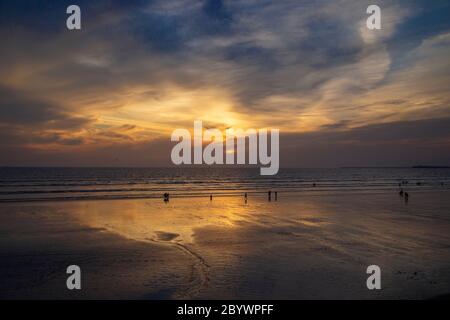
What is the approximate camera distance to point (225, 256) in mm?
16078

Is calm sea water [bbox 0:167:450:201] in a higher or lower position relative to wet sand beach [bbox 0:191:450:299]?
higher

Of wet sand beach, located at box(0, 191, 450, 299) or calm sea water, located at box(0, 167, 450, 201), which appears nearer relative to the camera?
wet sand beach, located at box(0, 191, 450, 299)

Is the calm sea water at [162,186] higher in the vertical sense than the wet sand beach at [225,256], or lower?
higher

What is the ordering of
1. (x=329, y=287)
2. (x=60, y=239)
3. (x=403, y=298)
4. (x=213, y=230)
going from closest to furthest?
(x=403, y=298)
(x=329, y=287)
(x=60, y=239)
(x=213, y=230)

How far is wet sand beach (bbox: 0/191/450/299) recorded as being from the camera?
11.6m

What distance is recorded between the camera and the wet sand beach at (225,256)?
11.6 meters

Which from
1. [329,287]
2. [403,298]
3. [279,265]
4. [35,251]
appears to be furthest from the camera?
[35,251]

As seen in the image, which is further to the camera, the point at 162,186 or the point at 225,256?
the point at 162,186

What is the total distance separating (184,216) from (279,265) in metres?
16.1

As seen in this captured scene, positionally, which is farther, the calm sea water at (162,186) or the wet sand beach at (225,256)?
the calm sea water at (162,186)
